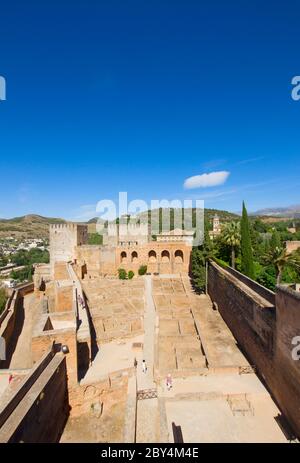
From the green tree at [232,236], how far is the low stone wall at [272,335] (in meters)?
4.35

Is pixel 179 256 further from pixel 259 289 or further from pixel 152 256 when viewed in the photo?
pixel 259 289

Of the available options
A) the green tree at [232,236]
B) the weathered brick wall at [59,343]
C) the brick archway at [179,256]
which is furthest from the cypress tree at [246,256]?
the weathered brick wall at [59,343]

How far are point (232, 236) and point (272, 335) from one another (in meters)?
10.1

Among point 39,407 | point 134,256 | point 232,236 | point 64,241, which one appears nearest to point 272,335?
point 39,407

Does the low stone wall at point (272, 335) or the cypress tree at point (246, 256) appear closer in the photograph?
the low stone wall at point (272, 335)

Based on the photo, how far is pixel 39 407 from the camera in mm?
6484

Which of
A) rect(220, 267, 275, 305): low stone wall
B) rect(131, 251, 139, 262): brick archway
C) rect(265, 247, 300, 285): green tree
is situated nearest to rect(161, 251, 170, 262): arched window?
rect(131, 251, 139, 262): brick archway

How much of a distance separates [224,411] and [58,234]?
21.4m

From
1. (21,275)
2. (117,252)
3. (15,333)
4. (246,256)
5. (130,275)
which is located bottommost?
(21,275)

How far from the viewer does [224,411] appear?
8.11 meters

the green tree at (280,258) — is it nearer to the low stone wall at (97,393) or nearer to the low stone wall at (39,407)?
the low stone wall at (97,393)

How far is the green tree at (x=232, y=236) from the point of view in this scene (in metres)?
18.4

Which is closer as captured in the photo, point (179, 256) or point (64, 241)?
point (64, 241)
